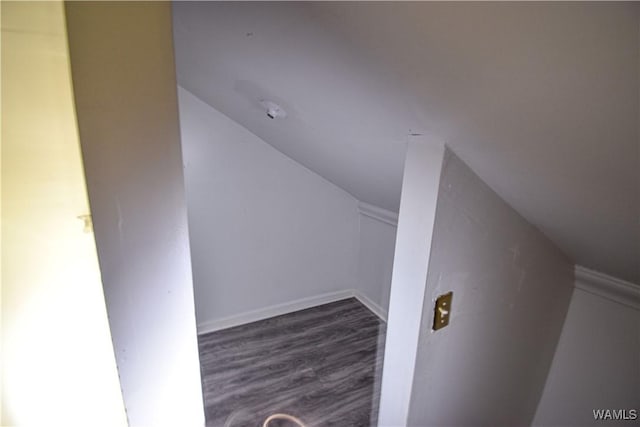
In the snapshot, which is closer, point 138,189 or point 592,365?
point 138,189

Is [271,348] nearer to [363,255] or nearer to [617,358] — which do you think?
[363,255]

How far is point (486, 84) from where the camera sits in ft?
1.79

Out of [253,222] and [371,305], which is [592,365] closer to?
[371,305]

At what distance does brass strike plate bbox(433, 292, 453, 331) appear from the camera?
3.09 ft

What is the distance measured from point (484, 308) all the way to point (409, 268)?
39 centimetres

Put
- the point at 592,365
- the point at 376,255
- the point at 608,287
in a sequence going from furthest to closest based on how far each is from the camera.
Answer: the point at 376,255
the point at 592,365
the point at 608,287

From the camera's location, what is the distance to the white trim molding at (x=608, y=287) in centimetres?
118

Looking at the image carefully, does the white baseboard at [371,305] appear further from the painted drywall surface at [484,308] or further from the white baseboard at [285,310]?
the painted drywall surface at [484,308]

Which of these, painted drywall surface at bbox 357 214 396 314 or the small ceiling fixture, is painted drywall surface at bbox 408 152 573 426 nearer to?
the small ceiling fixture

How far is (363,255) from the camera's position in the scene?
2701 millimetres

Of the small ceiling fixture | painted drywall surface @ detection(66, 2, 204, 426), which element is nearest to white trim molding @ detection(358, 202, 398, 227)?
the small ceiling fixture

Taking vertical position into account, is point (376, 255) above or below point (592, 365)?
below

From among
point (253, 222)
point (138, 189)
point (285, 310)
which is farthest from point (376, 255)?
point (138, 189)

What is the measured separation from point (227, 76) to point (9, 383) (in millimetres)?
1181
